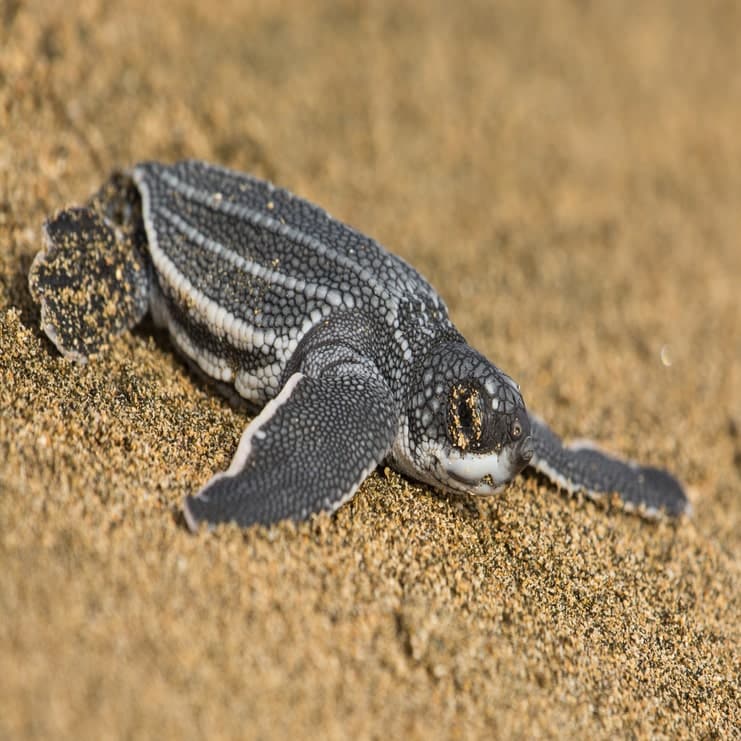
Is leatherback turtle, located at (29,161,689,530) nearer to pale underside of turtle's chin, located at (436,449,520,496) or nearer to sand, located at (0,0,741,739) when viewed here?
pale underside of turtle's chin, located at (436,449,520,496)

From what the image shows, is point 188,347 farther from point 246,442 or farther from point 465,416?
point 465,416

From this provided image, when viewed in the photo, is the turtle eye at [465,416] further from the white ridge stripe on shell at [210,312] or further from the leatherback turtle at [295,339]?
the white ridge stripe on shell at [210,312]

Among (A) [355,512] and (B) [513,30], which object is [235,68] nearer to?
(B) [513,30]

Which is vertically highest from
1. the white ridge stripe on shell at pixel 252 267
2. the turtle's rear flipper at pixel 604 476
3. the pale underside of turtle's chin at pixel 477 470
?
the white ridge stripe on shell at pixel 252 267

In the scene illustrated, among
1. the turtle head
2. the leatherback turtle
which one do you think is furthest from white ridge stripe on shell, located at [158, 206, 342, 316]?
the turtle head

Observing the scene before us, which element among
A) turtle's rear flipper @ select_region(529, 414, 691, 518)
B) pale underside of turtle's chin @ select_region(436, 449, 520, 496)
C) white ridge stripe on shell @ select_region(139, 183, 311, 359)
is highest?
white ridge stripe on shell @ select_region(139, 183, 311, 359)

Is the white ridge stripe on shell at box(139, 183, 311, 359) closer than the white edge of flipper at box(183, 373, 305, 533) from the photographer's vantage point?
No

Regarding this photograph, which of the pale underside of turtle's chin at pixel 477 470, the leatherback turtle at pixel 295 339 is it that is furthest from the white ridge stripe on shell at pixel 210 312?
the pale underside of turtle's chin at pixel 477 470
